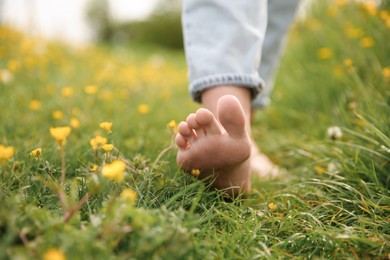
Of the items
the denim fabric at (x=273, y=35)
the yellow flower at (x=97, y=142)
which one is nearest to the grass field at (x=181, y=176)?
the yellow flower at (x=97, y=142)

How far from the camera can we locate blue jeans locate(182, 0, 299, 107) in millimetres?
1080

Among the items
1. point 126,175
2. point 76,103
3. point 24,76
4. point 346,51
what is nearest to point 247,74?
point 126,175

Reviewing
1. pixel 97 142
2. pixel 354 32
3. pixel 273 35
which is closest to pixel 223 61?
pixel 97 142

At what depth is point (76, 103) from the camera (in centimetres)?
188

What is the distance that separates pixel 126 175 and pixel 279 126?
1332 mm

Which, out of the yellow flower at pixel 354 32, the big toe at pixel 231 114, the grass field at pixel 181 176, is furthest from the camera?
the yellow flower at pixel 354 32

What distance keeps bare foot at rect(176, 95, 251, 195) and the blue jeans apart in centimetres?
18

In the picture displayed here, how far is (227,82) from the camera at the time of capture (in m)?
1.08

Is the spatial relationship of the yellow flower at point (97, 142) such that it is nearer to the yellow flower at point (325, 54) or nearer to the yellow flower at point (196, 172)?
the yellow flower at point (196, 172)

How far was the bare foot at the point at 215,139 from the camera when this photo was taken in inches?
35.3

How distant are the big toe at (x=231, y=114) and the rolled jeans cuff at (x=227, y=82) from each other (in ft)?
0.61

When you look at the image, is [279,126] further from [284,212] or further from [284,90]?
[284,212]

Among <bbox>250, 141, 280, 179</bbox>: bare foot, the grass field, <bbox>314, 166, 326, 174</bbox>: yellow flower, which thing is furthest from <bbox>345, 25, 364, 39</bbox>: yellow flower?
<bbox>314, 166, 326, 174</bbox>: yellow flower

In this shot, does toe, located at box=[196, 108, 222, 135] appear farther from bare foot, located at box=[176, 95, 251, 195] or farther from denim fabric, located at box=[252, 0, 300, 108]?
denim fabric, located at box=[252, 0, 300, 108]
